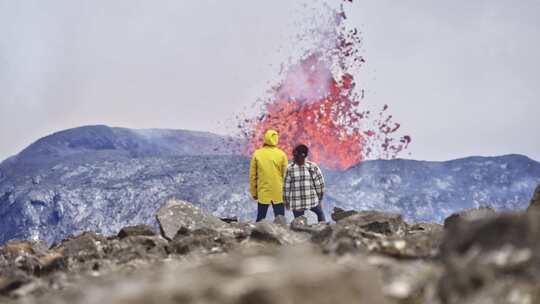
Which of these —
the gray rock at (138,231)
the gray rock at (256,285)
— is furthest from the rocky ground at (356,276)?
the gray rock at (138,231)

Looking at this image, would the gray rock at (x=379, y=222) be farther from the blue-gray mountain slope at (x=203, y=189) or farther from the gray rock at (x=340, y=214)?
the blue-gray mountain slope at (x=203, y=189)

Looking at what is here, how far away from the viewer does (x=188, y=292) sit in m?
2.95

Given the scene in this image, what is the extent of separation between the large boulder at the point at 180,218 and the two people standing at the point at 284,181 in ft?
9.02

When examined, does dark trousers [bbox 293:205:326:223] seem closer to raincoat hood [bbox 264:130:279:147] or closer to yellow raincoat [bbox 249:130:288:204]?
yellow raincoat [bbox 249:130:288:204]

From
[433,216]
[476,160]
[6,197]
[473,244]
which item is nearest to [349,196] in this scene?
[433,216]

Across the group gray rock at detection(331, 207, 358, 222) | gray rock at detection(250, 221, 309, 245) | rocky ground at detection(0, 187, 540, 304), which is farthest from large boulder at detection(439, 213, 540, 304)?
gray rock at detection(331, 207, 358, 222)

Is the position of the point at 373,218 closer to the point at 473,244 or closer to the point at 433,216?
the point at 473,244

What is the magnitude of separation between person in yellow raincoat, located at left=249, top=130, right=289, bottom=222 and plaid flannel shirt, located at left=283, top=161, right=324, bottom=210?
0.32 m

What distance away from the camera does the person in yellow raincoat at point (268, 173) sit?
1575cm

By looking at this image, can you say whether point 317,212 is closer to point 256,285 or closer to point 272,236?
point 272,236

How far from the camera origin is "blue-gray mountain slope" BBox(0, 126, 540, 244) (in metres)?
75.5

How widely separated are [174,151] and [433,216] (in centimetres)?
5231

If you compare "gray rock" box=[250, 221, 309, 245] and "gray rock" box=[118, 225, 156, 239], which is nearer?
"gray rock" box=[250, 221, 309, 245]

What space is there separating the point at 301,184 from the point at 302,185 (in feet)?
0.11
